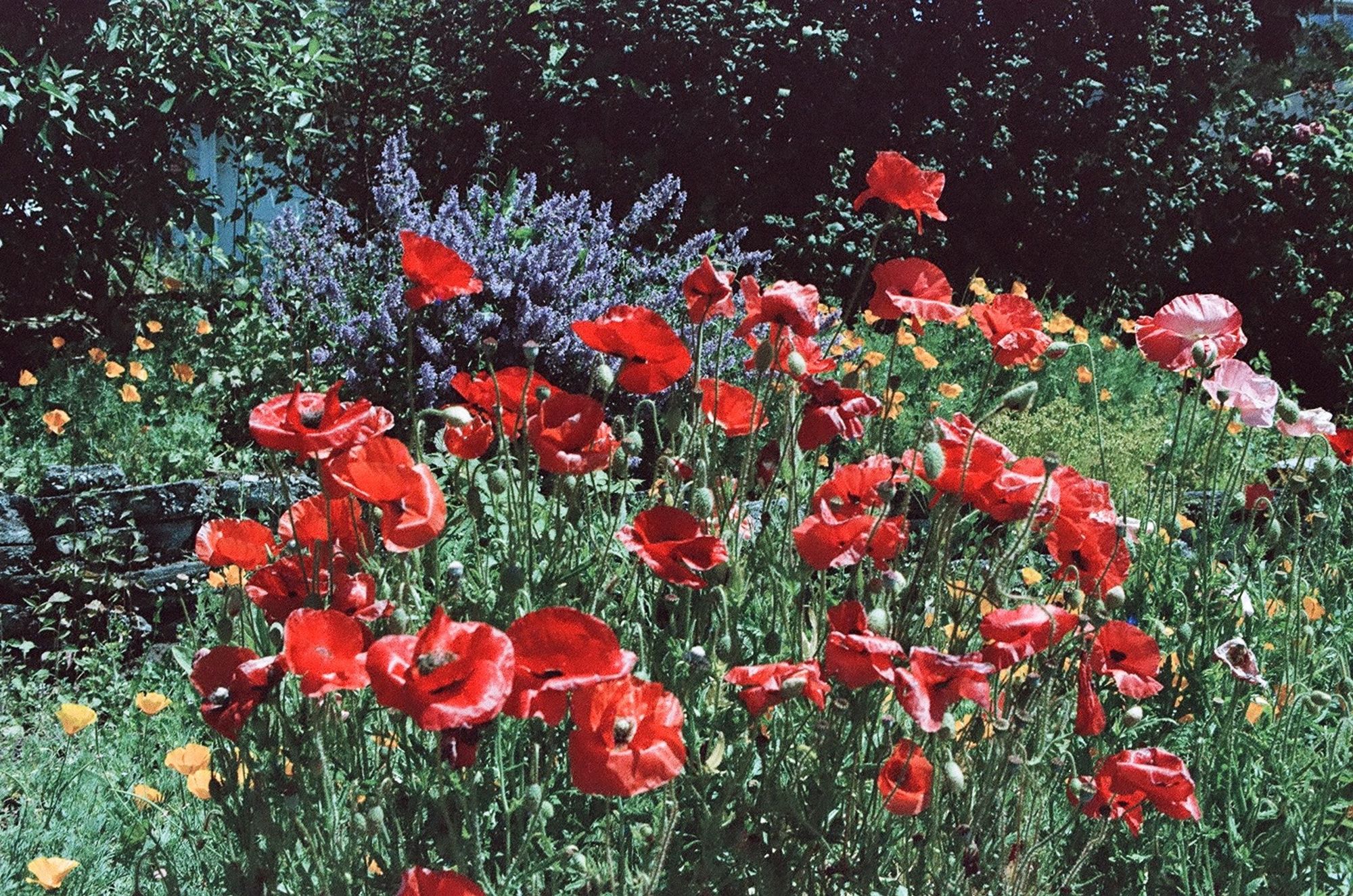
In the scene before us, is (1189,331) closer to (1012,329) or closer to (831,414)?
(1012,329)

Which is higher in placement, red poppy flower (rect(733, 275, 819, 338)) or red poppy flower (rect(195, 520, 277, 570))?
red poppy flower (rect(733, 275, 819, 338))

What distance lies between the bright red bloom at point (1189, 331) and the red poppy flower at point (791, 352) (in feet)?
1.77

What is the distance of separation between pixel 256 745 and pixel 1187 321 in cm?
156

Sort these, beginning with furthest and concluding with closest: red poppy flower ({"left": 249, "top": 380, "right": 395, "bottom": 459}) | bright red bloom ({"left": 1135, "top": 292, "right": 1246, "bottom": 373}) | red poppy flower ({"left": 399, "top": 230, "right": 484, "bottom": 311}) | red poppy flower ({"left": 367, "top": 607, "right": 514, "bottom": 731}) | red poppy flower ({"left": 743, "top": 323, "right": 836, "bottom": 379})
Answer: bright red bloom ({"left": 1135, "top": 292, "right": 1246, "bottom": 373}) < red poppy flower ({"left": 743, "top": 323, "right": 836, "bottom": 379}) < red poppy flower ({"left": 399, "top": 230, "right": 484, "bottom": 311}) < red poppy flower ({"left": 249, "top": 380, "right": 395, "bottom": 459}) < red poppy flower ({"left": 367, "top": 607, "right": 514, "bottom": 731})

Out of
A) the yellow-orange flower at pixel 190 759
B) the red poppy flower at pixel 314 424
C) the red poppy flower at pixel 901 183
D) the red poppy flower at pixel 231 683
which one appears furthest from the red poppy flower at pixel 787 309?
the yellow-orange flower at pixel 190 759

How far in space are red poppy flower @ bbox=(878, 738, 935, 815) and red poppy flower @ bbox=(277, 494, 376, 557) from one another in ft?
2.32

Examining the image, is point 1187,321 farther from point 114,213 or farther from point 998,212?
point 998,212

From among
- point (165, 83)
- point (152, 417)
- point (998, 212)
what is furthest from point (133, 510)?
point (998, 212)

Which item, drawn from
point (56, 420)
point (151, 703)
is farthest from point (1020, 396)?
point (56, 420)

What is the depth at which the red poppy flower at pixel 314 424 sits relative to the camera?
4.41 feet

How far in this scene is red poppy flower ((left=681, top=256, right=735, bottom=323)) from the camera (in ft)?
5.74

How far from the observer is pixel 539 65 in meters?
6.11

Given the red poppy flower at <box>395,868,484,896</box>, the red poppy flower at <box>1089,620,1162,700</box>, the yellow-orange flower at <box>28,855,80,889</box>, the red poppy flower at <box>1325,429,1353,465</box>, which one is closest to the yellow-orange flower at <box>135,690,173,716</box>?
the yellow-orange flower at <box>28,855,80,889</box>

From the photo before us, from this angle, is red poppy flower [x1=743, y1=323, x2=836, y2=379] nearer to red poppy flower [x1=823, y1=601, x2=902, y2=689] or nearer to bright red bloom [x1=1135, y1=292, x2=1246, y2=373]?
red poppy flower [x1=823, y1=601, x2=902, y2=689]
